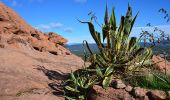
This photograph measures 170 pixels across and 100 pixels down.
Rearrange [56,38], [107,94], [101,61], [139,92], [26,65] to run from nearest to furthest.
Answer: [139,92], [107,94], [101,61], [26,65], [56,38]

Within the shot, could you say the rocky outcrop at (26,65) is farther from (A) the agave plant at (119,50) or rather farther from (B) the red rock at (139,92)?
(B) the red rock at (139,92)

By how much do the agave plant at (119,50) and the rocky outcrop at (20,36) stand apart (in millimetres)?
4474

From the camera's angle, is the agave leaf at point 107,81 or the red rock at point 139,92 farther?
the agave leaf at point 107,81

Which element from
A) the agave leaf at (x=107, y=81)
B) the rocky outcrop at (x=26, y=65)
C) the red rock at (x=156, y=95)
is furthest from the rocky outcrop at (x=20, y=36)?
the red rock at (x=156, y=95)

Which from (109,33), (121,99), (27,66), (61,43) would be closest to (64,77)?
(27,66)

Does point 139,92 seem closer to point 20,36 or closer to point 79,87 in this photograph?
point 79,87

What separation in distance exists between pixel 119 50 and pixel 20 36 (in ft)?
20.4

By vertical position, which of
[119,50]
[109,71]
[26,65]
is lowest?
[109,71]

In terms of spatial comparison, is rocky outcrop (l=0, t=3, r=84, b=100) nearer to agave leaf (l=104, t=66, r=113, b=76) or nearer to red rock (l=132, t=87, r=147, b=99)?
agave leaf (l=104, t=66, r=113, b=76)

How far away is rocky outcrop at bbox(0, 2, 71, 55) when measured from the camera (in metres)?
13.1

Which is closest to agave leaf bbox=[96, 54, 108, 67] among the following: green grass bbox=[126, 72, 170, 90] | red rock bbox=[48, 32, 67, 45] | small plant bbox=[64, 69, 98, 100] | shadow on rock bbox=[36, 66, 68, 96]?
small plant bbox=[64, 69, 98, 100]

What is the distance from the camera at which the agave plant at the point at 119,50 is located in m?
8.74

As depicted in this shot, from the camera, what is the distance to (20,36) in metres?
14.0

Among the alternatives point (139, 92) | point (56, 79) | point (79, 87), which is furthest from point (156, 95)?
point (56, 79)
